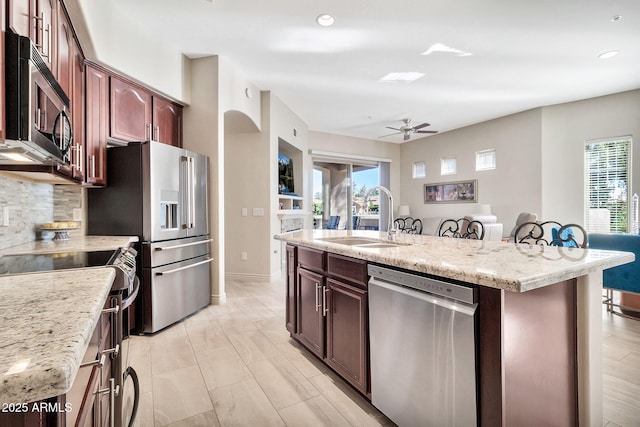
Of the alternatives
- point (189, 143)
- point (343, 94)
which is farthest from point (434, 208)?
point (189, 143)

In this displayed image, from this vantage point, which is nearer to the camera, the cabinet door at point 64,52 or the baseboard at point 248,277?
the cabinet door at point 64,52

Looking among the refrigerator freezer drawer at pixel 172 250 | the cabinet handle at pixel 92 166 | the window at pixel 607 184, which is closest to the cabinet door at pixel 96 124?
the cabinet handle at pixel 92 166

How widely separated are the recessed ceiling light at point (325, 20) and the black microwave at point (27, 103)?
229 cm

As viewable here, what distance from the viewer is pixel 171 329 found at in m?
2.88

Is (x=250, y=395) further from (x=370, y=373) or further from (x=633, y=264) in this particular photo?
(x=633, y=264)

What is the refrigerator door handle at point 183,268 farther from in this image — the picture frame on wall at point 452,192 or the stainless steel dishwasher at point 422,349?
the picture frame on wall at point 452,192

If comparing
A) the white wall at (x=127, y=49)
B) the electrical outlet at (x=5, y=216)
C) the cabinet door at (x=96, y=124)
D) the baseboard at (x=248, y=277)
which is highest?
the white wall at (x=127, y=49)

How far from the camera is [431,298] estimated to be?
129 cm

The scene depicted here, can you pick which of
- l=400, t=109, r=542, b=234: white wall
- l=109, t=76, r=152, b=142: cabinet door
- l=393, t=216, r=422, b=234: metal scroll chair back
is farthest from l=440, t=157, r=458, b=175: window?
l=109, t=76, r=152, b=142: cabinet door

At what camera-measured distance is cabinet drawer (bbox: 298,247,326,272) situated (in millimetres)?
2086

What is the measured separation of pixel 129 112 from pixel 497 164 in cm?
644

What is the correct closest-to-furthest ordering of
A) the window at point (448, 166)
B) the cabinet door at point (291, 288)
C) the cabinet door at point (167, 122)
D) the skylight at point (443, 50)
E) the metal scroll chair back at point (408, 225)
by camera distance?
the cabinet door at point (291, 288) → the cabinet door at point (167, 122) → the skylight at point (443, 50) → the metal scroll chair back at point (408, 225) → the window at point (448, 166)

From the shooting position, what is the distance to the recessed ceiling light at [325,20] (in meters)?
2.88

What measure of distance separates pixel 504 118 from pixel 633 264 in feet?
13.4
